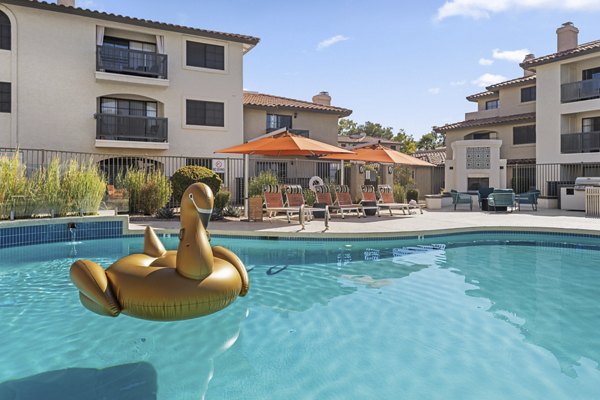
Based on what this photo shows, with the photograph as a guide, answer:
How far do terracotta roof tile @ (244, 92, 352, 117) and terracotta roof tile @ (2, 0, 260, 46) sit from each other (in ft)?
10.7

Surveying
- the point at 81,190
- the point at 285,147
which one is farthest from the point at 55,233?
the point at 285,147

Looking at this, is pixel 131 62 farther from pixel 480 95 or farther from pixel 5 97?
pixel 480 95

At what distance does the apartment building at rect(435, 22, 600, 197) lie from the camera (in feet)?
72.7

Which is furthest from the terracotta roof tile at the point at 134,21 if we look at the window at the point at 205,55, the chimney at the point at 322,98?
the chimney at the point at 322,98

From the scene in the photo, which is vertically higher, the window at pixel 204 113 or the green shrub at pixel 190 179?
the window at pixel 204 113

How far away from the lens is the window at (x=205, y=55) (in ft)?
69.8

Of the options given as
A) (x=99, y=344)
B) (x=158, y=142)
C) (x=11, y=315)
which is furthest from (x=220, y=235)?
(x=158, y=142)

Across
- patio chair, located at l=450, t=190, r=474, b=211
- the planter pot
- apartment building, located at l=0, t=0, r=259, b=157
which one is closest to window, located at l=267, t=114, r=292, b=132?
apartment building, located at l=0, t=0, r=259, b=157

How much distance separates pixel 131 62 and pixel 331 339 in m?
18.8

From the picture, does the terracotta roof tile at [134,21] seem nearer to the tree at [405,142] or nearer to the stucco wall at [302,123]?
the stucco wall at [302,123]

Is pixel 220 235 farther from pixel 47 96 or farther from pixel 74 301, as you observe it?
pixel 47 96

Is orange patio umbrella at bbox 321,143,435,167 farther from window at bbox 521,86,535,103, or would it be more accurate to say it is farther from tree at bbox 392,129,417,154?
tree at bbox 392,129,417,154

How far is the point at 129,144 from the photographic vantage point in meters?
19.2

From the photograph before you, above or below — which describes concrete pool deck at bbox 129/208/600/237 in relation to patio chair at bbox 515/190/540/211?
below
